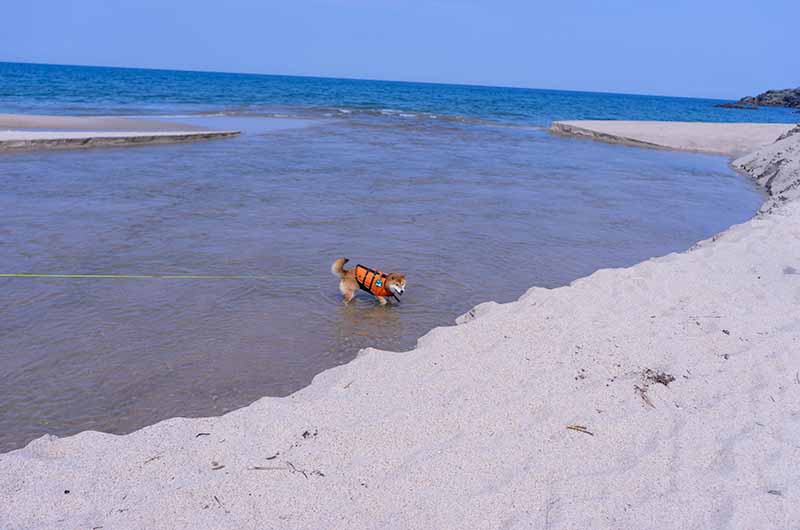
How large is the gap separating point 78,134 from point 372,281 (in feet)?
45.5

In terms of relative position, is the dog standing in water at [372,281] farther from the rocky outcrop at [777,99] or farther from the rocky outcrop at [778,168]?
the rocky outcrop at [777,99]

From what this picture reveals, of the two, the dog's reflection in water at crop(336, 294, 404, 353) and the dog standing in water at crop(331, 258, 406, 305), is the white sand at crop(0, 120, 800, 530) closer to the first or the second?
the dog's reflection in water at crop(336, 294, 404, 353)

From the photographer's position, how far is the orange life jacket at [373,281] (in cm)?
507

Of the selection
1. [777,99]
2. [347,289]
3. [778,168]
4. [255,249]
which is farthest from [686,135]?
[777,99]

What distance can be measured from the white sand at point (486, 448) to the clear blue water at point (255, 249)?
86 centimetres

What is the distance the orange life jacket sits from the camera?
200 inches

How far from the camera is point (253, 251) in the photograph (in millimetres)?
6703

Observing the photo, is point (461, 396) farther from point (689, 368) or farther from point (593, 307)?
point (593, 307)

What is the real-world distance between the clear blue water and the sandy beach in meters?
0.81

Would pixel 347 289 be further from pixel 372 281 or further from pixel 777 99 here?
pixel 777 99

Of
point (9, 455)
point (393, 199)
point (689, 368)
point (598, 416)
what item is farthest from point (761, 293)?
point (393, 199)

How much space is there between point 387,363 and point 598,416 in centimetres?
139

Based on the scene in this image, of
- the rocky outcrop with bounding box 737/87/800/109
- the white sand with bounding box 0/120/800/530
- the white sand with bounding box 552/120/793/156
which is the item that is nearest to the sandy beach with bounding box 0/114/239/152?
the white sand with bounding box 0/120/800/530

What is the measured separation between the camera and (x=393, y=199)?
997 cm
